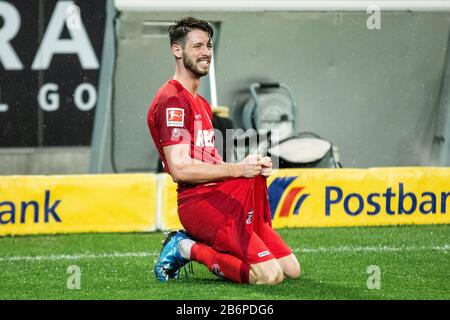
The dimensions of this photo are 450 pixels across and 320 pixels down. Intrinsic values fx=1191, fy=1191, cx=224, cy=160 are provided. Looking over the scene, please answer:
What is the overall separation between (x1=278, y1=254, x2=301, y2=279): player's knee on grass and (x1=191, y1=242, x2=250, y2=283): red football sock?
1.28 feet

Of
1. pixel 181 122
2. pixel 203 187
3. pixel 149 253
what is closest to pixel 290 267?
pixel 203 187

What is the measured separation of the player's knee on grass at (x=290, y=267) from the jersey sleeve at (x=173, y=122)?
100 cm

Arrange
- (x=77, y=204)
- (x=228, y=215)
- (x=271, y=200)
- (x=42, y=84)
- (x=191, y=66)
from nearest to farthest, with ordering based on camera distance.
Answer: (x=228, y=215)
(x=191, y=66)
(x=77, y=204)
(x=271, y=200)
(x=42, y=84)

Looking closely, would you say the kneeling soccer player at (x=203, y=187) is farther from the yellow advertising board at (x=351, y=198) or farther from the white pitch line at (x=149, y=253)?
the yellow advertising board at (x=351, y=198)

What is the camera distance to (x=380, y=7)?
1154 cm

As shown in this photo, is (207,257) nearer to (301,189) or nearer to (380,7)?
(301,189)

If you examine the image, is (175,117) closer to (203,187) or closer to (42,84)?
(203,187)

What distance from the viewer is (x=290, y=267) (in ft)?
24.6

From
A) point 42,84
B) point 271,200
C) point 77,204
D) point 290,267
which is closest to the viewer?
point 290,267

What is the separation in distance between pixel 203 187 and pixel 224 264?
50 centimetres

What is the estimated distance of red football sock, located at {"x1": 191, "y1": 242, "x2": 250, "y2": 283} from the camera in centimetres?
718

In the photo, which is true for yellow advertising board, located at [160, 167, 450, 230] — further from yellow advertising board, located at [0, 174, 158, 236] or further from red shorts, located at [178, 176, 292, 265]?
red shorts, located at [178, 176, 292, 265]

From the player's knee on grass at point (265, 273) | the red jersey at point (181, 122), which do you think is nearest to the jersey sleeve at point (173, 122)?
the red jersey at point (181, 122)
